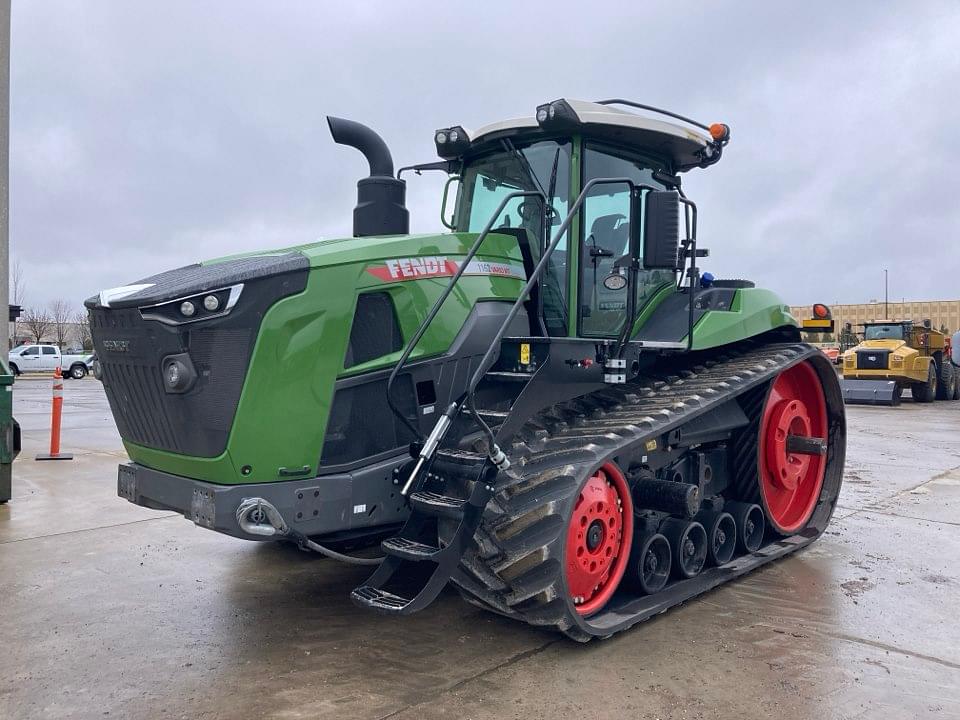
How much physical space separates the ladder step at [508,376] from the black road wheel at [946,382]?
23.2m

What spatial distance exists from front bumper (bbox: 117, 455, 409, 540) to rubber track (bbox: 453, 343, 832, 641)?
51cm

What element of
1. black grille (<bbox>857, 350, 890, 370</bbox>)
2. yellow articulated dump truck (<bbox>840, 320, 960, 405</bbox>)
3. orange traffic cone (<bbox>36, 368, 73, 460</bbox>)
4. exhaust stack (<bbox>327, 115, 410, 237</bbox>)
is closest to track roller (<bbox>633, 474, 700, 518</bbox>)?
exhaust stack (<bbox>327, 115, 410, 237</bbox>)

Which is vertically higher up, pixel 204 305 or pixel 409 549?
pixel 204 305

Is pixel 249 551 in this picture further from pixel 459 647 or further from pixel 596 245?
pixel 596 245

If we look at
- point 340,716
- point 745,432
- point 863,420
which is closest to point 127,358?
point 340,716

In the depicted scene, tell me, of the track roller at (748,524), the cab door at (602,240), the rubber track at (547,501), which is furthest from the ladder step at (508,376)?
the track roller at (748,524)

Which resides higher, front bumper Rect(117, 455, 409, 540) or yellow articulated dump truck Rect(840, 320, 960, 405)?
yellow articulated dump truck Rect(840, 320, 960, 405)

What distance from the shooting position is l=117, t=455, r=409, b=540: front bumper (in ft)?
11.8

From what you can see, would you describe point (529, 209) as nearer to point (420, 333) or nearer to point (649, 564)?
point (420, 333)

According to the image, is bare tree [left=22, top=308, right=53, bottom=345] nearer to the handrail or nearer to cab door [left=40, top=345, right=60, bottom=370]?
cab door [left=40, top=345, right=60, bottom=370]

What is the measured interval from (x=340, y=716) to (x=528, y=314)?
2.37 meters

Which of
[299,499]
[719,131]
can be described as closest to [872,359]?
[719,131]

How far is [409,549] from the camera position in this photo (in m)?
3.79

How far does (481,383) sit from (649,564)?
1.46 m
